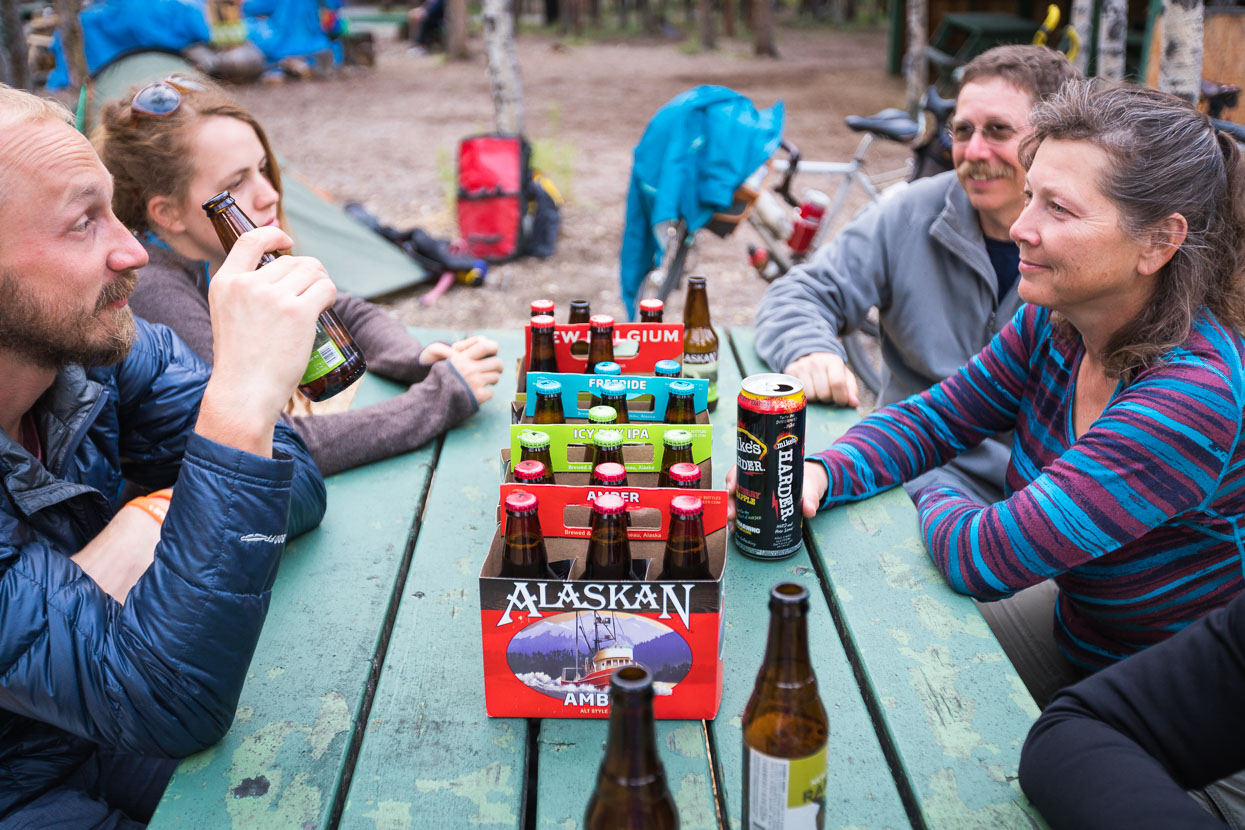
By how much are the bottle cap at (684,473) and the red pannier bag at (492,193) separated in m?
5.52

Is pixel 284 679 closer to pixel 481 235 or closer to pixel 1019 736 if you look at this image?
pixel 1019 736

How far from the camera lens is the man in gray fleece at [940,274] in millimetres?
2617

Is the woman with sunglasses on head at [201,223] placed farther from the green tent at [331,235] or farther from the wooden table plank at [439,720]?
the green tent at [331,235]

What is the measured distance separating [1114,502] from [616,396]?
85cm

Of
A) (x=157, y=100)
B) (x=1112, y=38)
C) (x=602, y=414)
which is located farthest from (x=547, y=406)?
(x=1112, y=38)

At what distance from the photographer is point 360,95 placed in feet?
48.1

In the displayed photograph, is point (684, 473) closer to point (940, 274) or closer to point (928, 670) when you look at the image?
point (928, 670)

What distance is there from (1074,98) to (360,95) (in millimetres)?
14319

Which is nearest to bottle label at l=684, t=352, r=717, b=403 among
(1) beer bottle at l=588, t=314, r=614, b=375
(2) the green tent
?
(1) beer bottle at l=588, t=314, r=614, b=375

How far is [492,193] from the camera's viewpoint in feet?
21.7

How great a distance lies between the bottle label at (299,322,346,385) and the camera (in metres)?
1.85

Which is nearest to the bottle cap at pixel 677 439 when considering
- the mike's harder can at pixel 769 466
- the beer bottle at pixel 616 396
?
the mike's harder can at pixel 769 466

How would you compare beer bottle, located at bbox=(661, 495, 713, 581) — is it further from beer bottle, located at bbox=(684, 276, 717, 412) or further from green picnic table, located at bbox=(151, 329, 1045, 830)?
beer bottle, located at bbox=(684, 276, 717, 412)

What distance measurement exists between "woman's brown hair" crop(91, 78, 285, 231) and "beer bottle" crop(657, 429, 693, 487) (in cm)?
150
